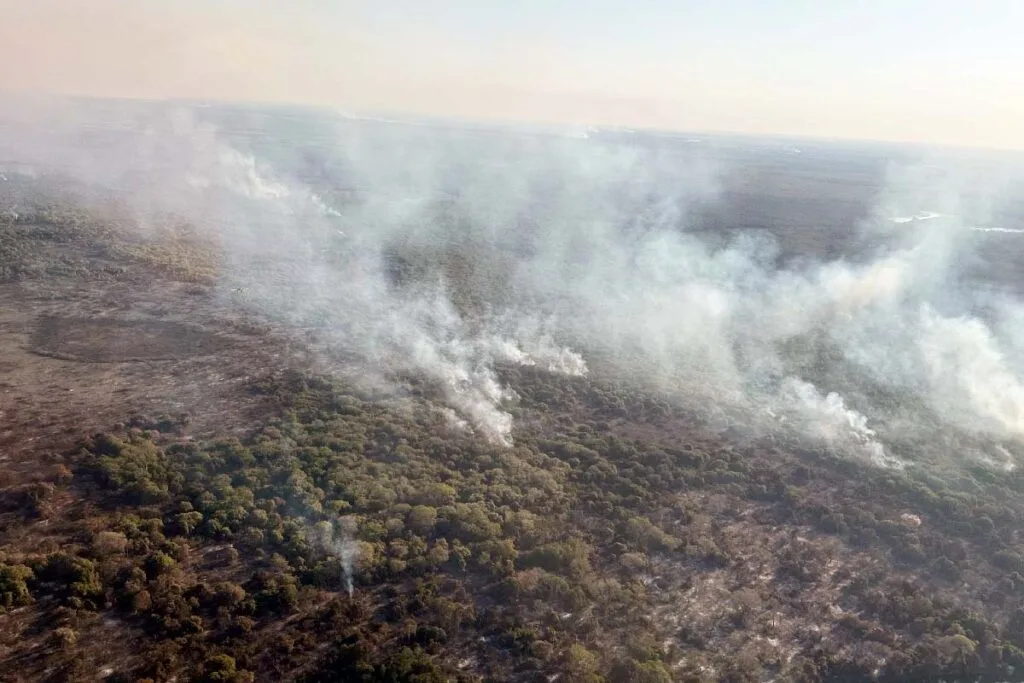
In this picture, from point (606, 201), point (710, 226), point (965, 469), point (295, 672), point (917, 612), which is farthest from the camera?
point (606, 201)

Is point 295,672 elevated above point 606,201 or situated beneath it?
situated beneath

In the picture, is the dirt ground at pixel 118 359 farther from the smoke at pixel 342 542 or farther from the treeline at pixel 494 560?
the smoke at pixel 342 542

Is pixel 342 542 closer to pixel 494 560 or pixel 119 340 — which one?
pixel 494 560

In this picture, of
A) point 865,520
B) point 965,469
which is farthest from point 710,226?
point 865,520

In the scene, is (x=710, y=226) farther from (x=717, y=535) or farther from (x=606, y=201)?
(x=717, y=535)

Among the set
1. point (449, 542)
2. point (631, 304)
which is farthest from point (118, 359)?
point (631, 304)

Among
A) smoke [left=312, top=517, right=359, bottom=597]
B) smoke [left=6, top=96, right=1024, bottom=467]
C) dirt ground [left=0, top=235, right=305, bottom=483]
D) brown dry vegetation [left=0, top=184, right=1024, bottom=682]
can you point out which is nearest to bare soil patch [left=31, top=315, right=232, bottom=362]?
dirt ground [left=0, top=235, right=305, bottom=483]

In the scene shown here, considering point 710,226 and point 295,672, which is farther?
point 710,226

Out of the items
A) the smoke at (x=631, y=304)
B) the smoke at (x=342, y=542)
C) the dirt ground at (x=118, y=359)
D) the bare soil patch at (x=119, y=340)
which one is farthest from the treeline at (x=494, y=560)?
the bare soil patch at (x=119, y=340)
